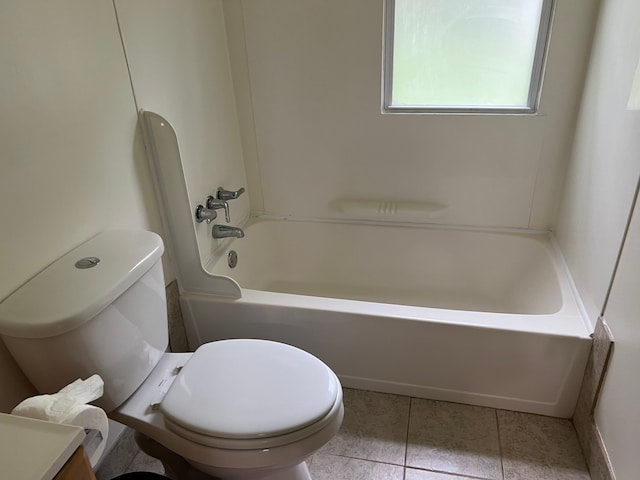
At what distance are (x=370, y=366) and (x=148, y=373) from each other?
80cm

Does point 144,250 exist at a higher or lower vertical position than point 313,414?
higher

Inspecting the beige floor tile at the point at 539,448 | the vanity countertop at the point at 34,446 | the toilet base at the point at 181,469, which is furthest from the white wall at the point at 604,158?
the vanity countertop at the point at 34,446

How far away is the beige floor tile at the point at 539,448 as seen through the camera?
144 centimetres

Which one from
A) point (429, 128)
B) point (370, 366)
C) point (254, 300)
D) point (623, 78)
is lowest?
point (370, 366)

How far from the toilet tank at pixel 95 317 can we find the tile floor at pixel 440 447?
48cm

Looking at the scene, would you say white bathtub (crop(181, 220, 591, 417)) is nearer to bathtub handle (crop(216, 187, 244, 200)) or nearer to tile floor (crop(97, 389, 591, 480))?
tile floor (crop(97, 389, 591, 480))

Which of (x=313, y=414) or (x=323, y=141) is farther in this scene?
(x=323, y=141)

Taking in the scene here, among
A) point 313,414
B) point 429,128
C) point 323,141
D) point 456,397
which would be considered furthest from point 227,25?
point 456,397

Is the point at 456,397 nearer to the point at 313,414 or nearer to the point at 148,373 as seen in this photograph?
the point at 313,414

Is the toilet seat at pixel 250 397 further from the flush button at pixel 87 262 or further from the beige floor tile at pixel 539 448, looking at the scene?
the beige floor tile at pixel 539 448

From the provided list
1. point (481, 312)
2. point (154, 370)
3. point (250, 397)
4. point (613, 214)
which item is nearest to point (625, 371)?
point (613, 214)

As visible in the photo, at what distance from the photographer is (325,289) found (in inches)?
91.0

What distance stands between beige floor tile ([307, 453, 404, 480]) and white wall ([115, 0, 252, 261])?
0.89 metres

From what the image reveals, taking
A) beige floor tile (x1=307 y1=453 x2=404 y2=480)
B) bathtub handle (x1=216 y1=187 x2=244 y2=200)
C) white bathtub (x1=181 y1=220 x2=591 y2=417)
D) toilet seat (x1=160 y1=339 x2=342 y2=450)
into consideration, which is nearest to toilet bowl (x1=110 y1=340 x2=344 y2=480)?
toilet seat (x1=160 y1=339 x2=342 y2=450)
